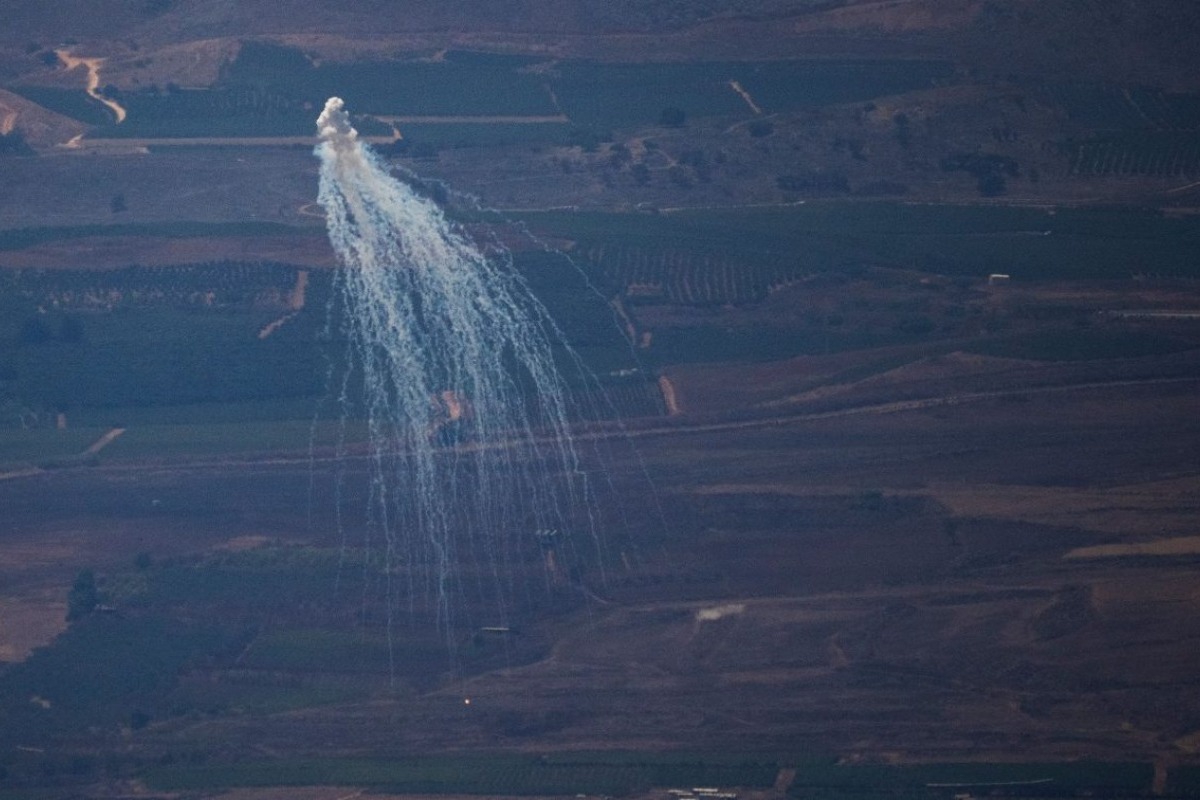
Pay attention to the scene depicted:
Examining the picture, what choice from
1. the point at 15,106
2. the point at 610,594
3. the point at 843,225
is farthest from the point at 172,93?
the point at 610,594

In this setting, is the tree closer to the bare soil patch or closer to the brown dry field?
the brown dry field

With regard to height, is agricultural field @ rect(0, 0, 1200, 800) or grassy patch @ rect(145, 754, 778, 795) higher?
agricultural field @ rect(0, 0, 1200, 800)

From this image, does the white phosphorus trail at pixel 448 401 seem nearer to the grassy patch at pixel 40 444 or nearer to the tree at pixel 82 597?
the tree at pixel 82 597

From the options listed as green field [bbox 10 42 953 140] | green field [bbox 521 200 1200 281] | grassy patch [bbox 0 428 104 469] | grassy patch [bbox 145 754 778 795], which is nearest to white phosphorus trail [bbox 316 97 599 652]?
grassy patch [bbox 145 754 778 795]

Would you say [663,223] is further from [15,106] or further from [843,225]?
[15,106]

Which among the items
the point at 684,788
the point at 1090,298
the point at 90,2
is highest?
the point at 90,2
